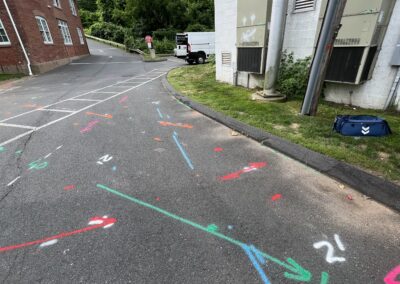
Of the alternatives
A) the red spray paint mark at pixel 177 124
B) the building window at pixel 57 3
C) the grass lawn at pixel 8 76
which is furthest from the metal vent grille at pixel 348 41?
the building window at pixel 57 3

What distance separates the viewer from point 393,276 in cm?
182

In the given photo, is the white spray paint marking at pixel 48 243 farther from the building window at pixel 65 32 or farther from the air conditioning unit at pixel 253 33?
the building window at pixel 65 32

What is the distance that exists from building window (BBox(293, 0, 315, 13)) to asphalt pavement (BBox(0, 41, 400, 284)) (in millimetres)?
4366

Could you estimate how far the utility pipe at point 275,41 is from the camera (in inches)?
229

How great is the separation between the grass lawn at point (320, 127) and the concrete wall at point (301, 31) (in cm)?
149

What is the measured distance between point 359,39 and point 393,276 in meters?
4.85

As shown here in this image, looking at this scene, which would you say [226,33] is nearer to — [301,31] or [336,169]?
[301,31]

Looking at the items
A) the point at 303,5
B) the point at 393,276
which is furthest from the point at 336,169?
the point at 303,5

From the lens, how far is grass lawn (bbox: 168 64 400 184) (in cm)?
332

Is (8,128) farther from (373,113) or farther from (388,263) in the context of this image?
(373,113)

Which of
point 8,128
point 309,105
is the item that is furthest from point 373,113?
point 8,128

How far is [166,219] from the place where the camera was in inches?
98.7

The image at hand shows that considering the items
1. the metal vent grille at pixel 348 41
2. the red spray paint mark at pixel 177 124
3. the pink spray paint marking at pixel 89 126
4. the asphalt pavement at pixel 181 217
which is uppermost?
the metal vent grille at pixel 348 41

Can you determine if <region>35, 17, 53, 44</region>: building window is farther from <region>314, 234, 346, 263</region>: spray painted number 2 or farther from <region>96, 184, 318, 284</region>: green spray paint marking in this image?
<region>314, 234, 346, 263</region>: spray painted number 2
